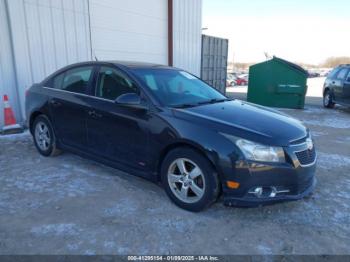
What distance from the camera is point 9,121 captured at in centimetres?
676

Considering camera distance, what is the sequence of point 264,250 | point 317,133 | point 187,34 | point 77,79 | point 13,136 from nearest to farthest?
point 264,250, point 77,79, point 13,136, point 317,133, point 187,34

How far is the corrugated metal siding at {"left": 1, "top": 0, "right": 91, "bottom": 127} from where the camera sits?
676cm

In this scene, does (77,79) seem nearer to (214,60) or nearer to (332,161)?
(332,161)

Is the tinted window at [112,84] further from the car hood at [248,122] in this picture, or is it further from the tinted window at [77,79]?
the car hood at [248,122]

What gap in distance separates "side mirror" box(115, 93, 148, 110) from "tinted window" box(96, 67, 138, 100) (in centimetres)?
20

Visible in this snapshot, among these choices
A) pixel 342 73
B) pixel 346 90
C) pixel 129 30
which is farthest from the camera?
pixel 342 73

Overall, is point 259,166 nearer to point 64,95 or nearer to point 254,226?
point 254,226

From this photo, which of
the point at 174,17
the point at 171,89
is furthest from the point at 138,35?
the point at 171,89

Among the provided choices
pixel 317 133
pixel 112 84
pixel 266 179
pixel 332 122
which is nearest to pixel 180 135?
pixel 266 179

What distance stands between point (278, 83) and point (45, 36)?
7.96 meters

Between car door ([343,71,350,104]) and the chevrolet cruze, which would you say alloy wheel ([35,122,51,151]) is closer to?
the chevrolet cruze

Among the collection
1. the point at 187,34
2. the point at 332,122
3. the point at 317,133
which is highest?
the point at 187,34

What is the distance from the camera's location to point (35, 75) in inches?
282

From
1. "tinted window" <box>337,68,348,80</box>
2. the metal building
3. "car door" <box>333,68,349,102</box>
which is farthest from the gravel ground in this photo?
"tinted window" <box>337,68,348,80</box>
